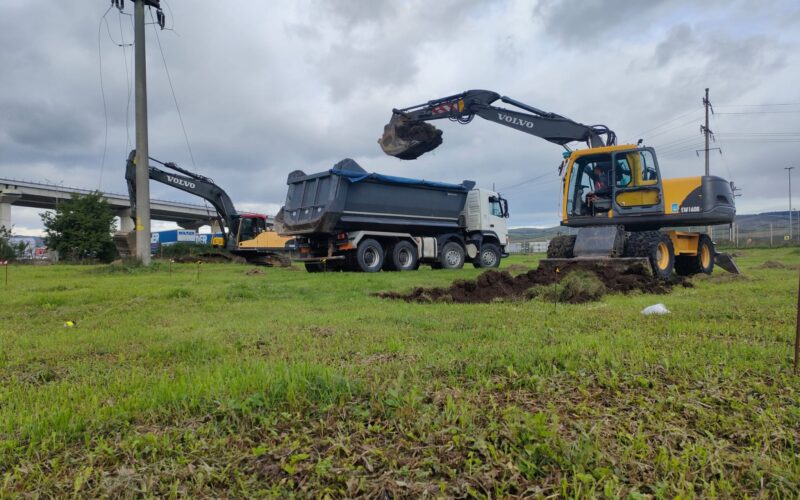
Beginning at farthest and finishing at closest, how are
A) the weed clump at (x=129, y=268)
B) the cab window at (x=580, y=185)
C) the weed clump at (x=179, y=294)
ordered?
the weed clump at (x=129, y=268)
the cab window at (x=580, y=185)
the weed clump at (x=179, y=294)

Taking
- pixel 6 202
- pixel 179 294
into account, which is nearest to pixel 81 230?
pixel 6 202

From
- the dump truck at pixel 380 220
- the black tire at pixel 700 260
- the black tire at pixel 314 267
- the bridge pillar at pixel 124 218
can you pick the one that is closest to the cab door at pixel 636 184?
the black tire at pixel 700 260

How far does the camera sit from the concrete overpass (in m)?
40.2

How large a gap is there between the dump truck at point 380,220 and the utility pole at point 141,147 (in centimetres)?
551

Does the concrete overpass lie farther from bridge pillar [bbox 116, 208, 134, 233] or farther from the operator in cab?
the operator in cab

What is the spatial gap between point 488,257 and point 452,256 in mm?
2047

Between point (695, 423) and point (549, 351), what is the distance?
1.23 m

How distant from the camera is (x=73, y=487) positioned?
1.89 metres

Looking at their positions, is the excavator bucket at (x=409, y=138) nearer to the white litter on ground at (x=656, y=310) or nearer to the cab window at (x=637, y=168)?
the cab window at (x=637, y=168)

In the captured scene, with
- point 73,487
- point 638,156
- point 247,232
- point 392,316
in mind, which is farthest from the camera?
point 247,232

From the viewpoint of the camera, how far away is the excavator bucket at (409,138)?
1422cm

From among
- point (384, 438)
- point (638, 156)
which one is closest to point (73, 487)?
point (384, 438)

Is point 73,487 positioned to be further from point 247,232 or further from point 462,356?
point 247,232

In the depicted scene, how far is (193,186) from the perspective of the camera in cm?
2200
